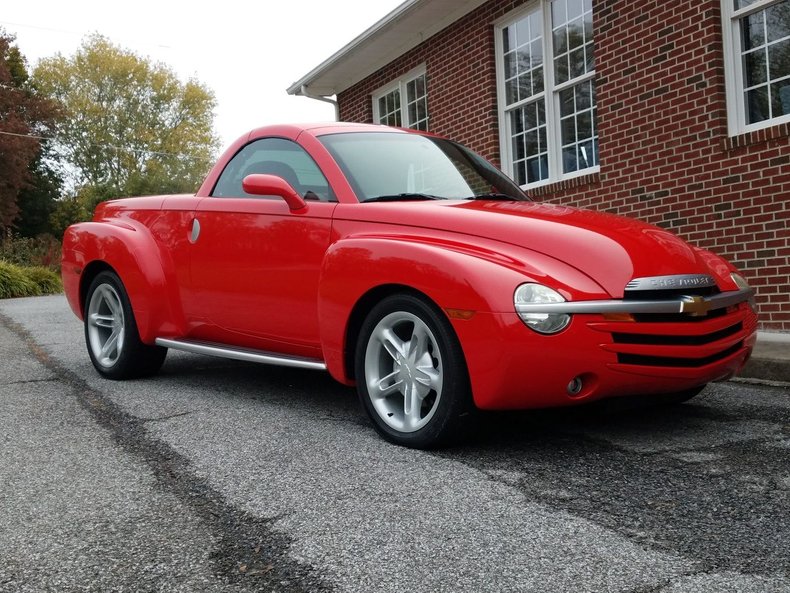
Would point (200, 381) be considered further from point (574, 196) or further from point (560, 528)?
point (574, 196)

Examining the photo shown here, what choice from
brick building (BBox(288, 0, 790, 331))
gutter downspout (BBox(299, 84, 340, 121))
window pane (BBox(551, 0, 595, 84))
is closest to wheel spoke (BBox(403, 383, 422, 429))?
brick building (BBox(288, 0, 790, 331))

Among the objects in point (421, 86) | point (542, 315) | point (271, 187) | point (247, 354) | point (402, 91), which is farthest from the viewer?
point (402, 91)

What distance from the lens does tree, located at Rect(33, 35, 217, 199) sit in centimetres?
5009

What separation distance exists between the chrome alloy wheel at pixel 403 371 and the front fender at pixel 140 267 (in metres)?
1.87

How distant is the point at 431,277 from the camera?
11.9 feet

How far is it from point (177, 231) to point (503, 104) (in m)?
6.21

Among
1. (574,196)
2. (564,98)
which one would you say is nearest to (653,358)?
(574,196)

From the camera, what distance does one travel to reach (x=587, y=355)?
3.38 meters

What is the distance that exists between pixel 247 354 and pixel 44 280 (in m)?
19.4

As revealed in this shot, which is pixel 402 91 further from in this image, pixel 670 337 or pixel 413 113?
pixel 670 337

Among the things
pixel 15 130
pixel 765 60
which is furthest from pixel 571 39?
pixel 15 130

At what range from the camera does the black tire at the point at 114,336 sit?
5609 millimetres

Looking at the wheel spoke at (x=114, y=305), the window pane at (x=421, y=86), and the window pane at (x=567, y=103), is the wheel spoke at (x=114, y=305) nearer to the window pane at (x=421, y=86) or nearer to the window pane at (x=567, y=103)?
the window pane at (x=567, y=103)

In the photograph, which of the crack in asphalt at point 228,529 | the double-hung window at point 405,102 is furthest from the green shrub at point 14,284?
the crack in asphalt at point 228,529
